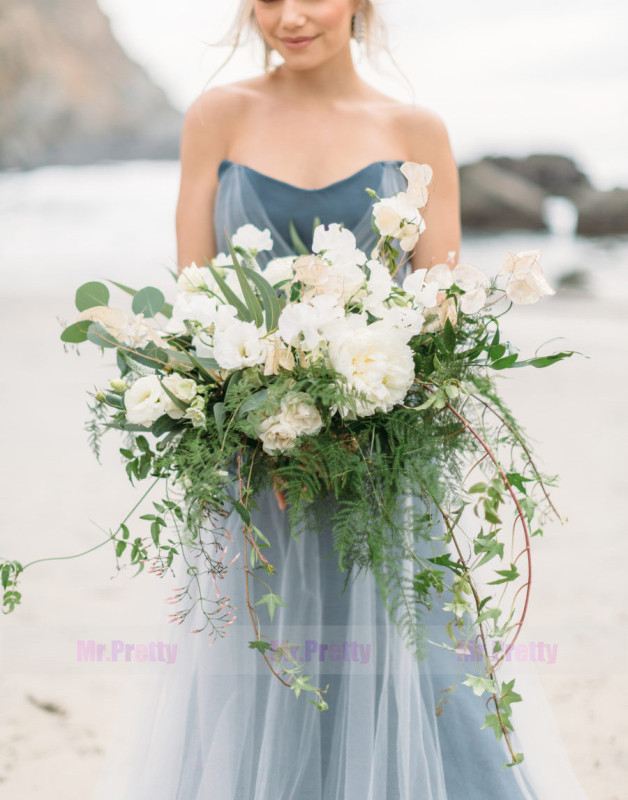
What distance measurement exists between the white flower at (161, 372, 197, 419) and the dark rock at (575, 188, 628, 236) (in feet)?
31.9

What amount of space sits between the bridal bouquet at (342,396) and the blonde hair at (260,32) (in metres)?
0.67

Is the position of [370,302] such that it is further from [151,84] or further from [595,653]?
[151,84]

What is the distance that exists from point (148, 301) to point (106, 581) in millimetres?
2242

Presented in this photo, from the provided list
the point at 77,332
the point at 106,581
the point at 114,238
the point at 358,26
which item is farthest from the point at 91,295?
the point at 114,238

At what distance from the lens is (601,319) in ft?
27.3

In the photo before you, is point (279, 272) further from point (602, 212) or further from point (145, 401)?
point (602, 212)

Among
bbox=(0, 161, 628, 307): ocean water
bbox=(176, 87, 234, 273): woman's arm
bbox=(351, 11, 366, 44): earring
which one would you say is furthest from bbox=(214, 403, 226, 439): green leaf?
bbox=(0, 161, 628, 307): ocean water

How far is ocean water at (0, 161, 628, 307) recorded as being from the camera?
9.52 meters

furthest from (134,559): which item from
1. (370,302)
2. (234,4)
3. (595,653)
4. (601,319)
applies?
(601,319)

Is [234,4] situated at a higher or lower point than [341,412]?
higher

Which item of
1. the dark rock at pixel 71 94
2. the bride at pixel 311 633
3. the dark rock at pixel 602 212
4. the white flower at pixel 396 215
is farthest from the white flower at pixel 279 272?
the dark rock at pixel 602 212

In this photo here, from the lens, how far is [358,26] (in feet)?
5.20

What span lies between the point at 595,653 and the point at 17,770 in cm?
178

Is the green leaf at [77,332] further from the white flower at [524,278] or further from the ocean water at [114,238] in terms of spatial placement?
the ocean water at [114,238]
